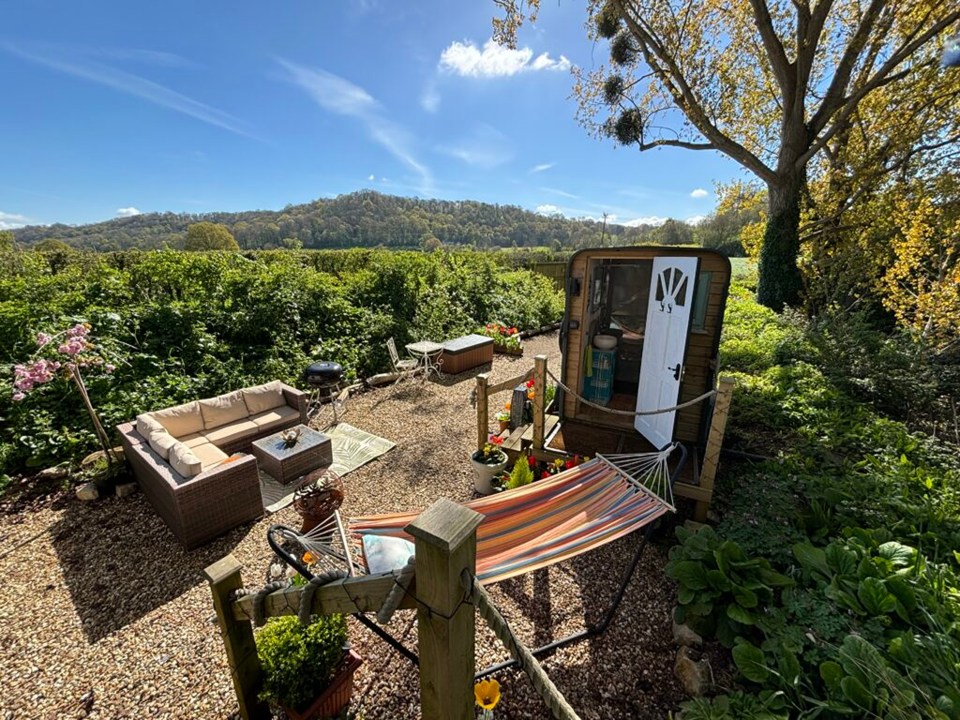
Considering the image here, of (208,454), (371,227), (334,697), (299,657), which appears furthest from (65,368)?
(371,227)

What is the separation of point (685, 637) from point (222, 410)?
5242 millimetres

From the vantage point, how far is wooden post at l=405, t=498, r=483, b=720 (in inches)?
42.0

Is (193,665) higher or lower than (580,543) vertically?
lower

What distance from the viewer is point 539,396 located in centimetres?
372

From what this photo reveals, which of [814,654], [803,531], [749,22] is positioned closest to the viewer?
[814,654]

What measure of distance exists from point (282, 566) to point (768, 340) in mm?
8830

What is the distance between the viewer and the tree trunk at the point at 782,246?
30.5ft

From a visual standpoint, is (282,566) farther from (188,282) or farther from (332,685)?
(188,282)

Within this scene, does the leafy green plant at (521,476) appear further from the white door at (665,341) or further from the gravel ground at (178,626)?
the white door at (665,341)

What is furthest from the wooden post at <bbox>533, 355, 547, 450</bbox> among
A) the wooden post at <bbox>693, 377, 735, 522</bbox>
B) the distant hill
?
the distant hill

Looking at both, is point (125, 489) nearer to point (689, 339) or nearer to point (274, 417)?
point (274, 417)

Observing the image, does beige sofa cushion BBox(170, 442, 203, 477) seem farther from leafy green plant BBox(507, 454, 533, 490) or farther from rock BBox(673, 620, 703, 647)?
rock BBox(673, 620, 703, 647)

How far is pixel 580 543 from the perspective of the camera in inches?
96.3

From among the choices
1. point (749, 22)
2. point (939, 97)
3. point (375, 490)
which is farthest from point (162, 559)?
point (939, 97)
